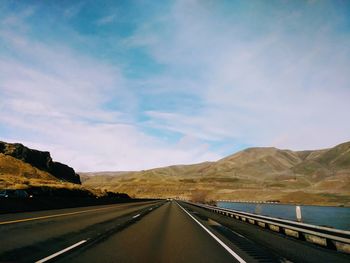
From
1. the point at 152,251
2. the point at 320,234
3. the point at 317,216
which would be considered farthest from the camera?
the point at 317,216

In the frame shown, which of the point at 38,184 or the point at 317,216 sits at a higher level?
the point at 38,184

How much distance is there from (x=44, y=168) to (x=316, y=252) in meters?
136

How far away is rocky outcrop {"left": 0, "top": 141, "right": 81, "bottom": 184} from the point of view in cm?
12888

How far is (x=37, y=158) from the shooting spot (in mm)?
138125

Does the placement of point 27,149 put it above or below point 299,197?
above

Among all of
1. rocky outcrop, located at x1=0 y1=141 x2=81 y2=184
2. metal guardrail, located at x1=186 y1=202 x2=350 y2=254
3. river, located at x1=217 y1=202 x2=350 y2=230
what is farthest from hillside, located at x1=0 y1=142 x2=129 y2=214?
river, located at x1=217 y1=202 x2=350 y2=230

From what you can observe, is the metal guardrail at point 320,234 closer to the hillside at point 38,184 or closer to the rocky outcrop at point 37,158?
the hillside at point 38,184

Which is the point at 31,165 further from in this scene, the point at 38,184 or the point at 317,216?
the point at 317,216

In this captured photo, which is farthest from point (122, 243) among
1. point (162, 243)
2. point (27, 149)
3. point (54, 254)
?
point (27, 149)

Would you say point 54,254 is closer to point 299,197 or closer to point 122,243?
point 122,243

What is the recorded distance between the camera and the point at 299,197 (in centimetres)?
14450

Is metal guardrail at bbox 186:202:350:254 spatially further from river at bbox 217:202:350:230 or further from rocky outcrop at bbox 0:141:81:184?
rocky outcrop at bbox 0:141:81:184

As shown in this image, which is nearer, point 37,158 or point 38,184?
point 38,184

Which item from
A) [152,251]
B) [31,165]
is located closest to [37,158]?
[31,165]
